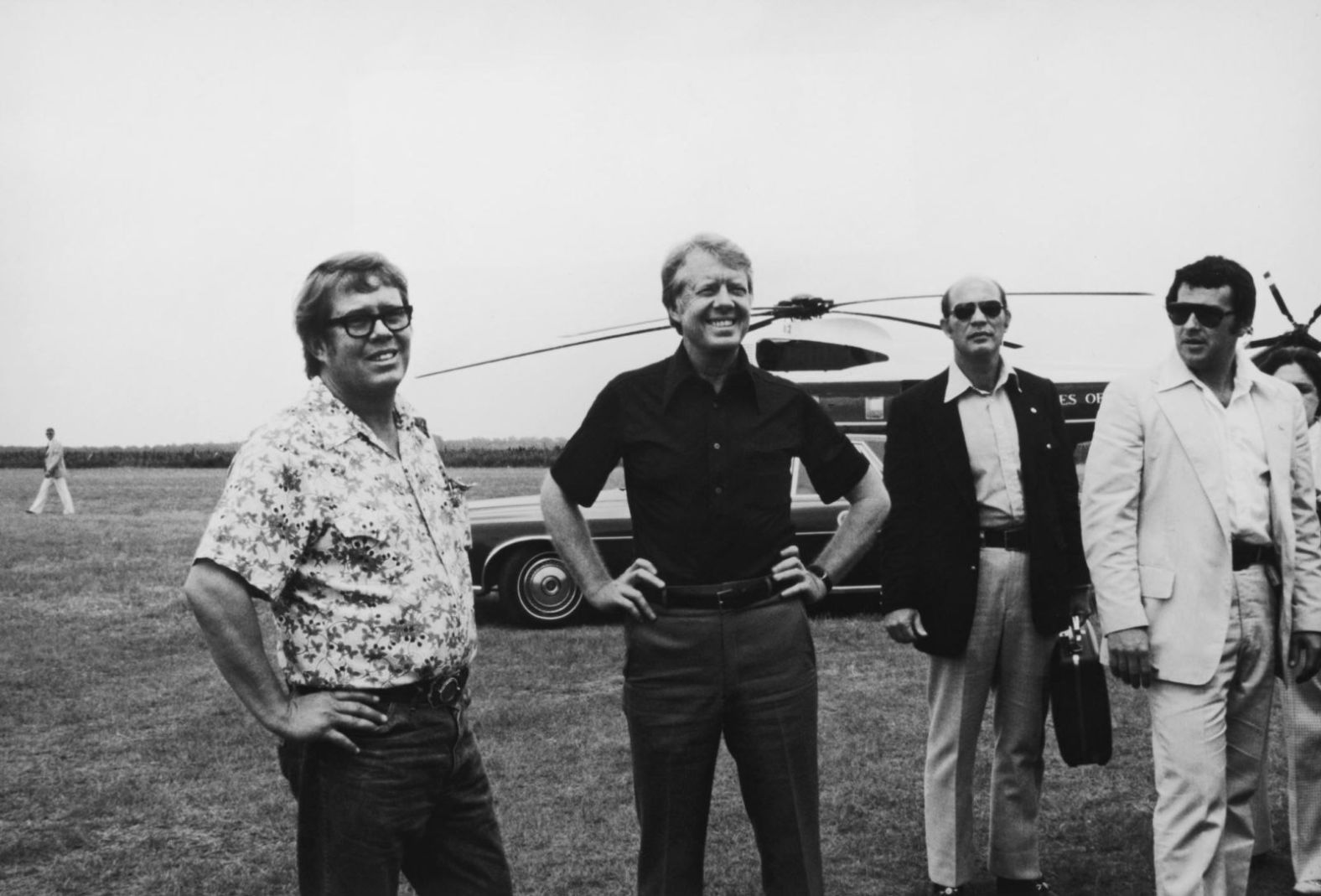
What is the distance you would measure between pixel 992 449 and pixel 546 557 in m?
6.27

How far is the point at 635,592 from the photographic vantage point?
3094 millimetres

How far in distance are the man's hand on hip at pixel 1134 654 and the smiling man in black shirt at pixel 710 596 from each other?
92cm

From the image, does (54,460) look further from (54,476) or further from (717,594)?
(717,594)

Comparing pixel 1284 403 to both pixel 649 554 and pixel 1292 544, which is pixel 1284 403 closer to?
pixel 1292 544

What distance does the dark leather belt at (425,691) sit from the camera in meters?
2.47

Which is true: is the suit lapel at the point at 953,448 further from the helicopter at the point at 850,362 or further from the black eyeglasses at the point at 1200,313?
the helicopter at the point at 850,362

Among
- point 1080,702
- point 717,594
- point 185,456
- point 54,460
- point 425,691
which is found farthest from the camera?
point 185,456

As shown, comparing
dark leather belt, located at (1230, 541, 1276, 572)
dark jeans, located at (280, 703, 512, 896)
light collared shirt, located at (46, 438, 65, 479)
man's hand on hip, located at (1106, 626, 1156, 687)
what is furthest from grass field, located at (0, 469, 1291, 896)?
light collared shirt, located at (46, 438, 65, 479)

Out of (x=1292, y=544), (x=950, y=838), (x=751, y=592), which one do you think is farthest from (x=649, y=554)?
(x=1292, y=544)

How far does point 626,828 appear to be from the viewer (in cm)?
479

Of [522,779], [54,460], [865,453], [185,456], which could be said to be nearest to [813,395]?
[865,453]

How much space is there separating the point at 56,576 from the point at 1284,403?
13482 mm

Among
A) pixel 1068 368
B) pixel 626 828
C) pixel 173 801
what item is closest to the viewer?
pixel 626 828

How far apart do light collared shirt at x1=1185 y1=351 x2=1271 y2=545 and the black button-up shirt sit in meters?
1.06
